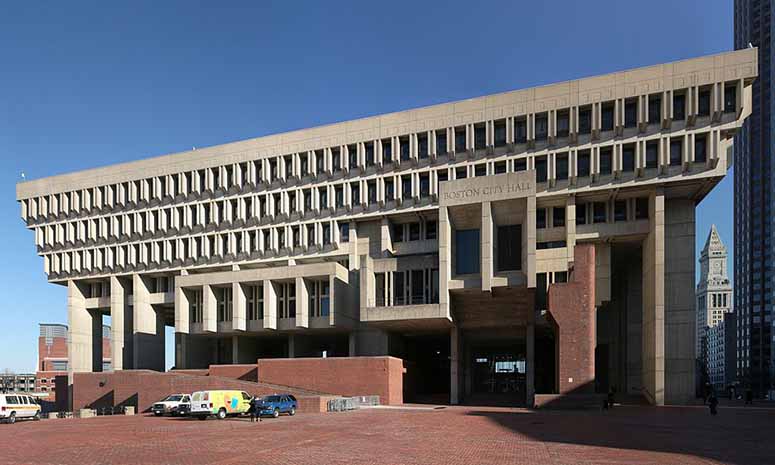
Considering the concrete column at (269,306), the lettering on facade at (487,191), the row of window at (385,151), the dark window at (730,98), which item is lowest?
the concrete column at (269,306)

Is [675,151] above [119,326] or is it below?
above

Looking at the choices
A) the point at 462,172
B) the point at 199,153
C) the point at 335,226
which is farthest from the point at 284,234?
the point at 462,172

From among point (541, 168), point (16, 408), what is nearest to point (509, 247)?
point (541, 168)

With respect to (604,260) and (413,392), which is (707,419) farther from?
(413,392)

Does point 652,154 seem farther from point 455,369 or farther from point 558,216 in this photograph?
point 455,369

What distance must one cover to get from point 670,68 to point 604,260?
16.6m

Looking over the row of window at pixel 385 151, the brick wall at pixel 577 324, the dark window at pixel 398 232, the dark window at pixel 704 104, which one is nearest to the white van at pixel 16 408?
the row of window at pixel 385 151

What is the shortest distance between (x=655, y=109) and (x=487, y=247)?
18.4m

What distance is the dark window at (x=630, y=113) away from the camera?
161 ft

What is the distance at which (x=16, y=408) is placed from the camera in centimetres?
3366

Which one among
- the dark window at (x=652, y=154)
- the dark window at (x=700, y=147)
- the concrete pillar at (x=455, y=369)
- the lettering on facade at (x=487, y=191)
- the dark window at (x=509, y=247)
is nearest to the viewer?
the lettering on facade at (x=487, y=191)

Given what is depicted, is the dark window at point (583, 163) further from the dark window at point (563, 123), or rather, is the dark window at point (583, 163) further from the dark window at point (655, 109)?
the dark window at point (655, 109)

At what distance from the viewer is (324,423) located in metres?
27.4

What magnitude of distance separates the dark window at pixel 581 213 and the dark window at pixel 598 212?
686 mm
